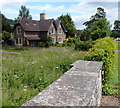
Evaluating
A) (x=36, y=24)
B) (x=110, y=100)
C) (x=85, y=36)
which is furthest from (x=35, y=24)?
(x=110, y=100)

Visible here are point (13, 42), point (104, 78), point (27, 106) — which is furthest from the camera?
point (13, 42)

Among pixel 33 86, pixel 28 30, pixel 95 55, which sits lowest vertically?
pixel 33 86

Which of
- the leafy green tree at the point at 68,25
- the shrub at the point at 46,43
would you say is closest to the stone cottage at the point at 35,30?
the shrub at the point at 46,43

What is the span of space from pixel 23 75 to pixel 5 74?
577 mm

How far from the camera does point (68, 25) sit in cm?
4238

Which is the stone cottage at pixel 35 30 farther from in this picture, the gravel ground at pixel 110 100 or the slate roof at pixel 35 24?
the gravel ground at pixel 110 100

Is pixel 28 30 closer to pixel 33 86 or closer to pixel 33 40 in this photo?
pixel 33 40

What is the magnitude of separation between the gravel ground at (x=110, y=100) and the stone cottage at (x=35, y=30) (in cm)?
2987

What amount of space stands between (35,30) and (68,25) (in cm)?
1053

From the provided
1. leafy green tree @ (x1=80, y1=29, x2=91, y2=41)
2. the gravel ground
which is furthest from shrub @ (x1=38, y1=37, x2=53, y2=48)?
the gravel ground

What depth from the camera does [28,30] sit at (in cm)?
3403

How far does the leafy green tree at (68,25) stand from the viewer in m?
42.1

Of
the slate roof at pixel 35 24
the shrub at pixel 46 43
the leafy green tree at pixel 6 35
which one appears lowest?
the shrub at pixel 46 43

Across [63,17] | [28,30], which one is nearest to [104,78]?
[28,30]
